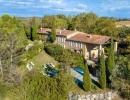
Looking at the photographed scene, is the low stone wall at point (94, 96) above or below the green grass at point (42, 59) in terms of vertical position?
below

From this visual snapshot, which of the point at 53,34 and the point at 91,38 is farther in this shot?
the point at 53,34

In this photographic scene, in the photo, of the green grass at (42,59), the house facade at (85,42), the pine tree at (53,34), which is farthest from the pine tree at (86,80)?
the pine tree at (53,34)

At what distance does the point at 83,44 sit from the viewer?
49.8 meters

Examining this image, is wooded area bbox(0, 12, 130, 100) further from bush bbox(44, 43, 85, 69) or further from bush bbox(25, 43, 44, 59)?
bush bbox(25, 43, 44, 59)

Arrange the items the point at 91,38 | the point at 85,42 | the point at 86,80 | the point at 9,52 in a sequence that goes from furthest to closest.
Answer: the point at 91,38 < the point at 85,42 < the point at 9,52 < the point at 86,80

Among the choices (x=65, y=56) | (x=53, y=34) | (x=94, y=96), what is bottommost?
(x=94, y=96)

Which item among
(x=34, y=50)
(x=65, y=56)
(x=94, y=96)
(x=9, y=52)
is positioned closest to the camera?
(x=94, y=96)

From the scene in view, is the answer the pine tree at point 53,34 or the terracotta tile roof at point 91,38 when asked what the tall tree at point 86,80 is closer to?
the terracotta tile roof at point 91,38

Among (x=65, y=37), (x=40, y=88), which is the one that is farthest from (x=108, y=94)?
(x=65, y=37)

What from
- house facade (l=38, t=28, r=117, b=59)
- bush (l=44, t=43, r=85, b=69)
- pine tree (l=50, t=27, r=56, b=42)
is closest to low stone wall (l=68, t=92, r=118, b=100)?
bush (l=44, t=43, r=85, b=69)

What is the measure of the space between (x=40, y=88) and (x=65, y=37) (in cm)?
2347

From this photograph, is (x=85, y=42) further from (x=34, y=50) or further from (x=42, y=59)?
(x=34, y=50)

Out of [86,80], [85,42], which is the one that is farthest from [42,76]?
[85,42]

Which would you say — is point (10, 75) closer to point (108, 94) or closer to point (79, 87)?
point (79, 87)
